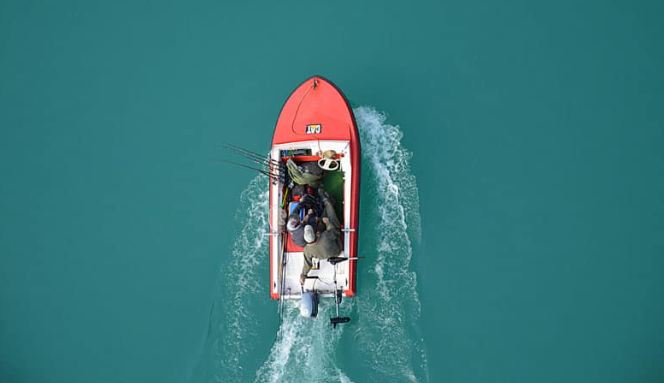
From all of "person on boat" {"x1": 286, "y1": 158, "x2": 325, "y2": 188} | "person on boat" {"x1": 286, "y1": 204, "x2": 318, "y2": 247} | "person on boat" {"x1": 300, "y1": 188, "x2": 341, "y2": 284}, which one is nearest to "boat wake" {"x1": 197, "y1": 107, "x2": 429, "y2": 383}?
"person on boat" {"x1": 300, "y1": 188, "x2": 341, "y2": 284}

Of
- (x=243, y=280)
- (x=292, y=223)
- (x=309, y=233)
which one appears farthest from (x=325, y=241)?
(x=243, y=280)

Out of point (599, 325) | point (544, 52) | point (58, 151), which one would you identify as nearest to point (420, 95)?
point (544, 52)

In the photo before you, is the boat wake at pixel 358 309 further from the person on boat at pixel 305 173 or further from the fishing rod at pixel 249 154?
the person on boat at pixel 305 173

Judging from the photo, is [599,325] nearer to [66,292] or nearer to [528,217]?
[528,217]

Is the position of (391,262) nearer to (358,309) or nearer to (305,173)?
(358,309)

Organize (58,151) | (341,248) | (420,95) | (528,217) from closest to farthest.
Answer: (341,248) → (528,217) → (420,95) → (58,151)
